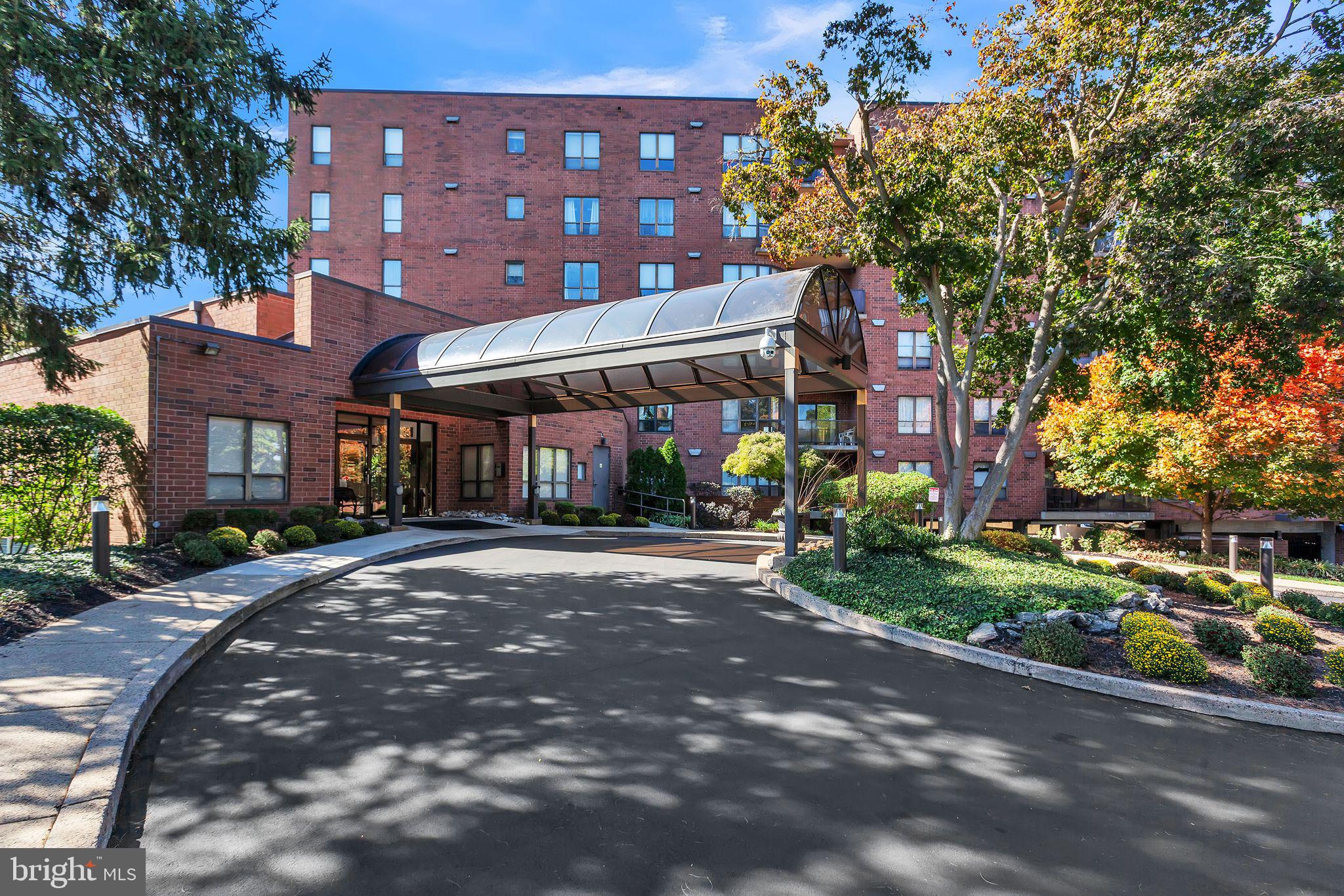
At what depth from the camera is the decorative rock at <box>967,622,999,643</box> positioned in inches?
242

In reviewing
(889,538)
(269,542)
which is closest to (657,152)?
(269,542)

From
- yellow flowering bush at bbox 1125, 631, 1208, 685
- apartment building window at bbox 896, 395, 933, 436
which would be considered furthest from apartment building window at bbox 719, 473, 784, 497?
yellow flowering bush at bbox 1125, 631, 1208, 685

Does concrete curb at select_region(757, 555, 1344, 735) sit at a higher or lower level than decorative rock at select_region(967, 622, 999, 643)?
lower

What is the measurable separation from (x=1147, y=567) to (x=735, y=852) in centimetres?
1112

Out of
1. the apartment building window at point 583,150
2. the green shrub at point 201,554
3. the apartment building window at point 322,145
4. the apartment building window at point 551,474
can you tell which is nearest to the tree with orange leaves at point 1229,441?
the apartment building window at point 551,474

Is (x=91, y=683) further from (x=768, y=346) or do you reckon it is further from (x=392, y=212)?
(x=392, y=212)

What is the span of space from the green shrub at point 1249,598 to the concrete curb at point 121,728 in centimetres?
1165

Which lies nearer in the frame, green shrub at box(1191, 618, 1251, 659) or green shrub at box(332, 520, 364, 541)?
green shrub at box(1191, 618, 1251, 659)

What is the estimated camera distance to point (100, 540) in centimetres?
785

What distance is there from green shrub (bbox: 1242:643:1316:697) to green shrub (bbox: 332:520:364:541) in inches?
538

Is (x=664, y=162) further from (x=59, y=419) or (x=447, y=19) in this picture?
(x=59, y=419)

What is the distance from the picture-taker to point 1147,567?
10859 mm

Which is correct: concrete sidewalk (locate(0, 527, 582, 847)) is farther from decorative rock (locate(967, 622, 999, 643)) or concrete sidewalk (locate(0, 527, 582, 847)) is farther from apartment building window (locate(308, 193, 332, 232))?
apartment building window (locate(308, 193, 332, 232))

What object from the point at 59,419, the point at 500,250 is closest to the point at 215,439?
the point at 59,419
